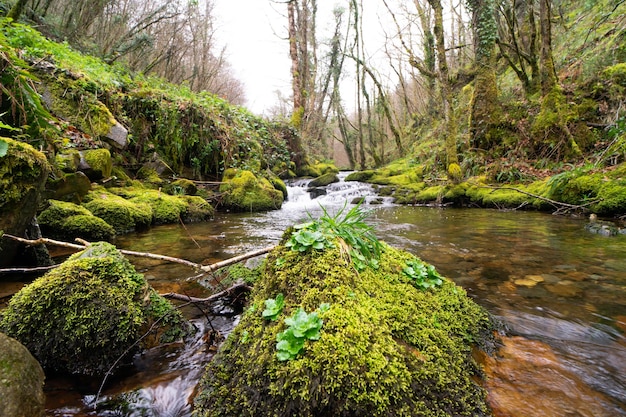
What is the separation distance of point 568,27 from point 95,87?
17.4 m

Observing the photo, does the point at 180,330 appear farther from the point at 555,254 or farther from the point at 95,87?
the point at 95,87

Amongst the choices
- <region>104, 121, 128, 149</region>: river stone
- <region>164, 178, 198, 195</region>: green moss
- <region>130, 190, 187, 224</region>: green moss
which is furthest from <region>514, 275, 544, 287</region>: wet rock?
<region>104, 121, 128, 149</region>: river stone

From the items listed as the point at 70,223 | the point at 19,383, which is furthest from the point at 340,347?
the point at 70,223

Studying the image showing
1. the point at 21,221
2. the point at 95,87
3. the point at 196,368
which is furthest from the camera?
the point at 95,87

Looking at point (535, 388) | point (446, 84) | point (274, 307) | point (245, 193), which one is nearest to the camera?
point (274, 307)

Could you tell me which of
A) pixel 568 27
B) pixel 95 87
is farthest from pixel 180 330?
pixel 568 27

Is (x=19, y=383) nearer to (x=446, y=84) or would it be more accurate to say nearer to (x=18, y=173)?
(x=18, y=173)

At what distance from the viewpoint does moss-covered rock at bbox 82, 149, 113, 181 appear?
20.6 ft

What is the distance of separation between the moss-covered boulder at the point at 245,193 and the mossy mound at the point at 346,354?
756 cm

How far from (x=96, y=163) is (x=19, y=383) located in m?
6.12

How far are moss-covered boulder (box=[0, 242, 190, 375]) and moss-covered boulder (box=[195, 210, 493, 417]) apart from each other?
71cm

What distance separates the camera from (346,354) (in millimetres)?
1176

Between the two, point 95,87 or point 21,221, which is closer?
point 21,221

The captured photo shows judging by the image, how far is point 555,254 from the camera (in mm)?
4191
